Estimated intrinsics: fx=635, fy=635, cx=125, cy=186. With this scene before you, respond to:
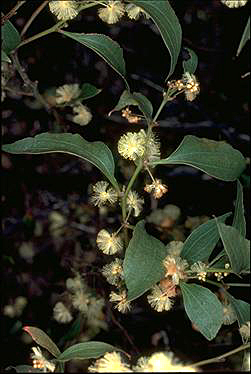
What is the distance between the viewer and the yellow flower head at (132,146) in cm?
187

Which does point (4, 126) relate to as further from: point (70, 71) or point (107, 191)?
point (107, 191)

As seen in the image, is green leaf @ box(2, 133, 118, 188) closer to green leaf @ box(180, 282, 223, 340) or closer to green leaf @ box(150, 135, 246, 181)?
green leaf @ box(150, 135, 246, 181)

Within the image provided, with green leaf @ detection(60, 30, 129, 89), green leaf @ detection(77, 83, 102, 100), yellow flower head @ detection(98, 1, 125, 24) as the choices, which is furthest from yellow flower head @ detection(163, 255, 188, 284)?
green leaf @ detection(77, 83, 102, 100)

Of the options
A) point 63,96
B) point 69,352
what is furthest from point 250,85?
point 69,352

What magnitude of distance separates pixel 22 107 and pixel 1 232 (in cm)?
73

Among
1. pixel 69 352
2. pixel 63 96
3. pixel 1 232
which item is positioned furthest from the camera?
pixel 1 232

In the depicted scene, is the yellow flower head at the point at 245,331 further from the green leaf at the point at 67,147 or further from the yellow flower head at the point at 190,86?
the yellow flower head at the point at 190,86

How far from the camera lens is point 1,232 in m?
3.47

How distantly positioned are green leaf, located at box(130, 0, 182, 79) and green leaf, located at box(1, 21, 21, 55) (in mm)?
453

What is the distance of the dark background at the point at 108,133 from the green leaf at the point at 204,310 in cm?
121

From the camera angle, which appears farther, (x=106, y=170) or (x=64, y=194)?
(x=64, y=194)

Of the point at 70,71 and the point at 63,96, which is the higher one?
the point at 63,96

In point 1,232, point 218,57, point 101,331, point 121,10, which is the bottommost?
point 101,331

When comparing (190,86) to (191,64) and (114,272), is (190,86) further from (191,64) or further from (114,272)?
(114,272)
